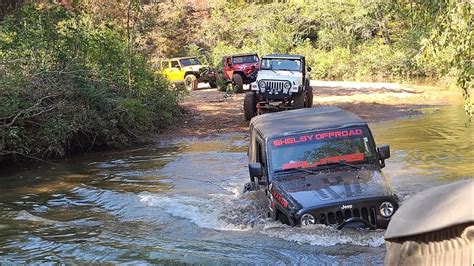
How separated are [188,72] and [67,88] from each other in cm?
1529

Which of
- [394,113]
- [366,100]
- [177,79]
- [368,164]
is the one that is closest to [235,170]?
[368,164]

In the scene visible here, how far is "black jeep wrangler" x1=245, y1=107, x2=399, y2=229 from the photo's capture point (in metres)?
6.26

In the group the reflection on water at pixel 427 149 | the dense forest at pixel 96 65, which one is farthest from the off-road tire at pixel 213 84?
the reflection on water at pixel 427 149

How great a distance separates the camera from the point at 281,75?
1856 centimetres

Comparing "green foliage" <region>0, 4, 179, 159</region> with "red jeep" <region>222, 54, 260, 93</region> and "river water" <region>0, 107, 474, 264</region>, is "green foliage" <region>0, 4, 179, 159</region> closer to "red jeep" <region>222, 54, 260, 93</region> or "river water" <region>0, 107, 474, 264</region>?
"river water" <region>0, 107, 474, 264</region>

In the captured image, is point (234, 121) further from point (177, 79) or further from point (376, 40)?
point (376, 40)

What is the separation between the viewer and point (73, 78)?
49.4 ft

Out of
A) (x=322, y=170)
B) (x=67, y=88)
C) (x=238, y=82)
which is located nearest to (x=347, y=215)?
(x=322, y=170)

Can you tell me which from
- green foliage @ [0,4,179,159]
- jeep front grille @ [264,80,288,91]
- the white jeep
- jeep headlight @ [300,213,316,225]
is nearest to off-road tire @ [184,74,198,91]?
green foliage @ [0,4,179,159]

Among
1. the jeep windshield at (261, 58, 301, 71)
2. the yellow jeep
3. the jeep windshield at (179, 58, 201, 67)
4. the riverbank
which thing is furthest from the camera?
the jeep windshield at (179, 58, 201, 67)

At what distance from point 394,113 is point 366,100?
3.32 metres

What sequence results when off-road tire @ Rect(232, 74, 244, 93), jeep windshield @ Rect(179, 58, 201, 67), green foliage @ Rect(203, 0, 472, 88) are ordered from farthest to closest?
green foliage @ Rect(203, 0, 472, 88)
jeep windshield @ Rect(179, 58, 201, 67)
off-road tire @ Rect(232, 74, 244, 93)

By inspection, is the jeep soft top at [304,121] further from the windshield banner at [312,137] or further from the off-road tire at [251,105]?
the off-road tire at [251,105]

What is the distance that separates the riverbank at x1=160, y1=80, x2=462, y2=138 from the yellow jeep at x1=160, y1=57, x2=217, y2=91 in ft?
2.43
